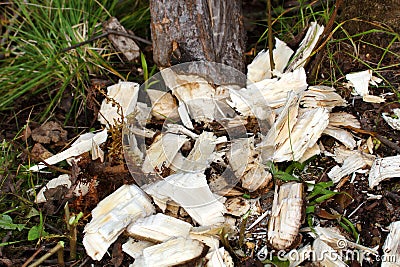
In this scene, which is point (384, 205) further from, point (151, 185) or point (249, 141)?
point (151, 185)

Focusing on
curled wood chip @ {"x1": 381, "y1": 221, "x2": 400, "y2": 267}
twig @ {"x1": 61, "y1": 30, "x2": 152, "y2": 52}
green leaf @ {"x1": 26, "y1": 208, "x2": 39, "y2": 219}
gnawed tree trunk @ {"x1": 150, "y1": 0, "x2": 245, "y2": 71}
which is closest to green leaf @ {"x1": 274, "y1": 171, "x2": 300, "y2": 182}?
curled wood chip @ {"x1": 381, "y1": 221, "x2": 400, "y2": 267}

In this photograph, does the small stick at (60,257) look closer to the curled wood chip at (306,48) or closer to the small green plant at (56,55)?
the small green plant at (56,55)

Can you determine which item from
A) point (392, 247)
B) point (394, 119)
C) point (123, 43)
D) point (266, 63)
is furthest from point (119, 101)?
point (392, 247)

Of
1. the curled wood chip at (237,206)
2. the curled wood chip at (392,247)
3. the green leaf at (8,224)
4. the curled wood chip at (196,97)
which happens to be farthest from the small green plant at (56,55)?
the curled wood chip at (392,247)

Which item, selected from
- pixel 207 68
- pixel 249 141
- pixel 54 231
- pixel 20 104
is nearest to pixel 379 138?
pixel 249 141

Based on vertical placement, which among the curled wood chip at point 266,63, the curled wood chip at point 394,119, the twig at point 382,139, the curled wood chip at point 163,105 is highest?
the curled wood chip at point 266,63

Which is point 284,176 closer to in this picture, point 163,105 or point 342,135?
point 342,135
